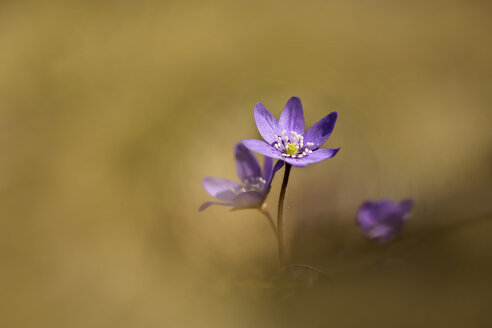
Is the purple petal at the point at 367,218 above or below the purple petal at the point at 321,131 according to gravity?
below

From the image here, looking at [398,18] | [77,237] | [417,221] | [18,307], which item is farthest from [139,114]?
[398,18]

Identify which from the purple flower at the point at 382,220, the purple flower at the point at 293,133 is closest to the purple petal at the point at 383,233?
the purple flower at the point at 382,220

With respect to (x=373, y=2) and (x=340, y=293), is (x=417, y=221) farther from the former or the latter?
(x=373, y=2)

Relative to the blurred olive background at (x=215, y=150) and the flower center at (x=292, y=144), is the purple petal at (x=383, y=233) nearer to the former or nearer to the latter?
the blurred olive background at (x=215, y=150)

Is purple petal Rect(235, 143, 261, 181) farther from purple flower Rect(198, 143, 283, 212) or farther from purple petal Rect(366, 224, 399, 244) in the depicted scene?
purple petal Rect(366, 224, 399, 244)

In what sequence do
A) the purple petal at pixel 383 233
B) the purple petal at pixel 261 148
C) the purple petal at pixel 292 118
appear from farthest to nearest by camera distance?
the purple petal at pixel 383 233
the purple petal at pixel 292 118
the purple petal at pixel 261 148

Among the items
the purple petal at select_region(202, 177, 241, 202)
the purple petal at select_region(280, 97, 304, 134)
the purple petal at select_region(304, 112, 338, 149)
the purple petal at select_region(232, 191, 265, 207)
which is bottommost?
the purple petal at select_region(232, 191, 265, 207)

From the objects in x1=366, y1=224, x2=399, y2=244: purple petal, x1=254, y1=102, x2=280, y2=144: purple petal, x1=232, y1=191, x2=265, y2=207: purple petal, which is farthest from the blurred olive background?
x1=254, y1=102, x2=280, y2=144: purple petal
